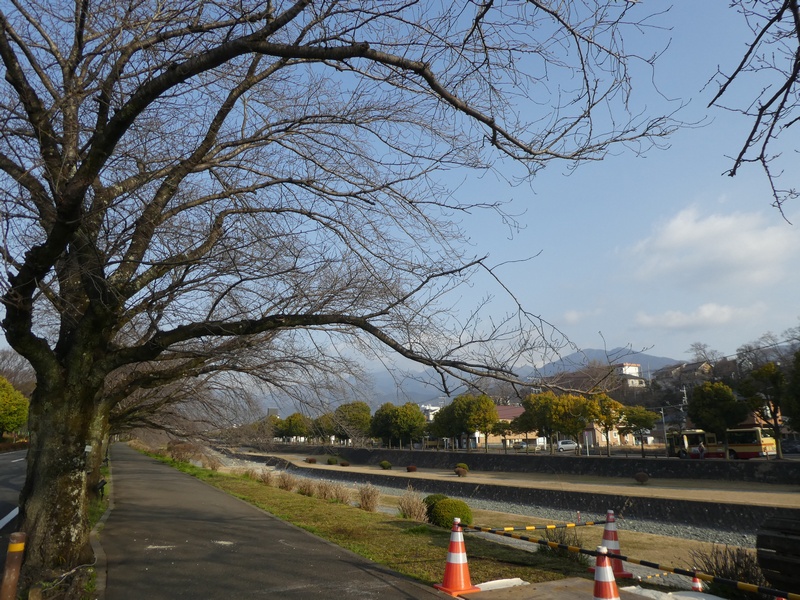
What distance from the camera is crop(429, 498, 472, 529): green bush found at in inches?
628

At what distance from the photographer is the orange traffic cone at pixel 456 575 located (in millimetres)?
6980

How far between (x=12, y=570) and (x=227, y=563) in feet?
14.5

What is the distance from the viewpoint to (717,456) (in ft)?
137

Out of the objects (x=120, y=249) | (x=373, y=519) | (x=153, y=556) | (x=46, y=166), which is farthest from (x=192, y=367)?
(x=373, y=519)

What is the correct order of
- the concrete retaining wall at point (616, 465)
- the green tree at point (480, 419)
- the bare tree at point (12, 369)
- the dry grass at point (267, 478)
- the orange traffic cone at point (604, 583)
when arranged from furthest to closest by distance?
the bare tree at point (12, 369), the green tree at point (480, 419), the concrete retaining wall at point (616, 465), the dry grass at point (267, 478), the orange traffic cone at point (604, 583)

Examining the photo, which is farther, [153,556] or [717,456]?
[717,456]

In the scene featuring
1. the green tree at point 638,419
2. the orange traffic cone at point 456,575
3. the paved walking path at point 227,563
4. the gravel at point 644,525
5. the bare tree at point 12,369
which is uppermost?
the bare tree at point 12,369

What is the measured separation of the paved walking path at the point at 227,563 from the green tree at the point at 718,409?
112 feet

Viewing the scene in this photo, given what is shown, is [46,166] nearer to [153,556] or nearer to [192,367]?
[192,367]

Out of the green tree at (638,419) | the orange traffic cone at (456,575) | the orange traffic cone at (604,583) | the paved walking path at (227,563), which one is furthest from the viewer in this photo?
the green tree at (638,419)

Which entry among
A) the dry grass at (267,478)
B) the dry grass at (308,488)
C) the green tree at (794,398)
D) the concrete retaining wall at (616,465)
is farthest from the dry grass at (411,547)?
the green tree at (794,398)

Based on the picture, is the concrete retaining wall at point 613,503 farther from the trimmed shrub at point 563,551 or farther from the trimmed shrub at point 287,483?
the trimmed shrub at point 287,483

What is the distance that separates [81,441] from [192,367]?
3217 millimetres

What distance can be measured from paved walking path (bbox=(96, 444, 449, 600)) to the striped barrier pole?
2511 mm
